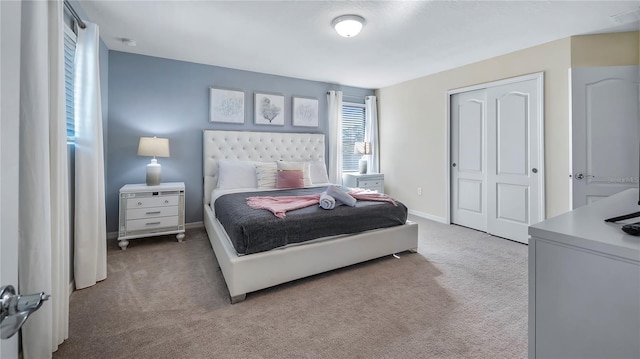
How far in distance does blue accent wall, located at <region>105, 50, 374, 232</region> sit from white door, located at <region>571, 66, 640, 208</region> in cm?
394

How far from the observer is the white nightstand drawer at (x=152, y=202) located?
10.3 ft

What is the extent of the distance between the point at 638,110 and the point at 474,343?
295cm

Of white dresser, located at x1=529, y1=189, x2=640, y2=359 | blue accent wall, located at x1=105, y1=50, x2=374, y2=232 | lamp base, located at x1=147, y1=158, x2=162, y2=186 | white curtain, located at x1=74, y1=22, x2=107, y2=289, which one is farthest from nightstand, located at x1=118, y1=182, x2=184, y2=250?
white dresser, located at x1=529, y1=189, x2=640, y2=359

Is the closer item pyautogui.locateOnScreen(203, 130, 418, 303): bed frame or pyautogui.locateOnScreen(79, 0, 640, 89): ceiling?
pyautogui.locateOnScreen(203, 130, 418, 303): bed frame

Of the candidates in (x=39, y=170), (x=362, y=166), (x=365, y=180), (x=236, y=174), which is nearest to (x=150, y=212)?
(x=236, y=174)

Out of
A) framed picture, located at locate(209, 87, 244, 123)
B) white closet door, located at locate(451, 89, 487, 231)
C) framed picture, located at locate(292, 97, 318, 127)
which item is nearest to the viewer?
white closet door, located at locate(451, 89, 487, 231)

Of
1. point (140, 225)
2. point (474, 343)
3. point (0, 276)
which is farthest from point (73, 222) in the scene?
point (474, 343)

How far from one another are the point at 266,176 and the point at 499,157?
10.2 feet

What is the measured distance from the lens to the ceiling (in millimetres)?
2412

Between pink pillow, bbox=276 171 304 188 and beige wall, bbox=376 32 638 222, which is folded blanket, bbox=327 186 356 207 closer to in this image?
pink pillow, bbox=276 171 304 188

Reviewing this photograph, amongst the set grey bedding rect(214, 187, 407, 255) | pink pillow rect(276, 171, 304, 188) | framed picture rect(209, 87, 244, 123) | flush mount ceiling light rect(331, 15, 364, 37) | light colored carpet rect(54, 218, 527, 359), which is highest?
flush mount ceiling light rect(331, 15, 364, 37)

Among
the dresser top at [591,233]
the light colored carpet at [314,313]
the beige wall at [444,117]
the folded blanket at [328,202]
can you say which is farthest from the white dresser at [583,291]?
the beige wall at [444,117]

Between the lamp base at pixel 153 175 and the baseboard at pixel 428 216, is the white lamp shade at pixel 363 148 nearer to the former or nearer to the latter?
the baseboard at pixel 428 216

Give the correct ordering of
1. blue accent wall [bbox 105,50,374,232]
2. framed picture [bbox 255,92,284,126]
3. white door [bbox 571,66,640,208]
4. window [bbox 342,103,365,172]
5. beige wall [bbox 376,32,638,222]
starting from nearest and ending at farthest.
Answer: white door [bbox 571,66,640,208] < beige wall [bbox 376,32,638,222] < blue accent wall [bbox 105,50,374,232] < framed picture [bbox 255,92,284,126] < window [bbox 342,103,365,172]
